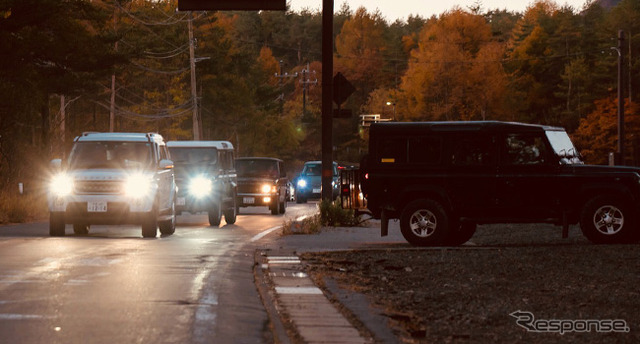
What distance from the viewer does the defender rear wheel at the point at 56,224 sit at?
77.0ft

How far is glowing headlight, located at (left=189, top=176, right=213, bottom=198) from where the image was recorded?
29578 mm

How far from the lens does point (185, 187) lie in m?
30.2

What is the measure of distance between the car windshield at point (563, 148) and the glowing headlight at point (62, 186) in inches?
389

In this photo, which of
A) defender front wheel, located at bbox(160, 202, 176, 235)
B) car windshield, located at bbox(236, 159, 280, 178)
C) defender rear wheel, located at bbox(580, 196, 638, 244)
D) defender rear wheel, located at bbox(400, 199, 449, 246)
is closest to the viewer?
defender rear wheel, located at bbox(580, 196, 638, 244)

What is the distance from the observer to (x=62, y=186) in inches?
925

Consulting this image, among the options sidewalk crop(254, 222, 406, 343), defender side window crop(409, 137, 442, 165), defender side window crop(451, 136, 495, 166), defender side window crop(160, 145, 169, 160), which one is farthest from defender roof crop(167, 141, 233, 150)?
defender side window crop(451, 136, 495, 166)

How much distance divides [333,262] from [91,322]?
8.08 meters

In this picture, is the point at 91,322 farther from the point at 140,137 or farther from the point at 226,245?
the point at 140,137

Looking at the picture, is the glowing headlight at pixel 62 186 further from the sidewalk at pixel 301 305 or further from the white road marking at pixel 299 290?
the white road marking at pixel 299 290

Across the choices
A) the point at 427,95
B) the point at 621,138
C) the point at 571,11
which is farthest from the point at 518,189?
the point at 571,11

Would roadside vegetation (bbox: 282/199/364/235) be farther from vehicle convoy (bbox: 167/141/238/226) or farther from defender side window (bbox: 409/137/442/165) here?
defender side window (bbox: 409/137/442/165)

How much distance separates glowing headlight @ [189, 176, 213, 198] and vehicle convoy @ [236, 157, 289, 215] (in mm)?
7637

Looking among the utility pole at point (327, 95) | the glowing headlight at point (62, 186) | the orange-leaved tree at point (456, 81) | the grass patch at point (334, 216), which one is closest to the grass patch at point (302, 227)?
the grass patch at point (334, 216)

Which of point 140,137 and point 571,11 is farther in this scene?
point 571,11
